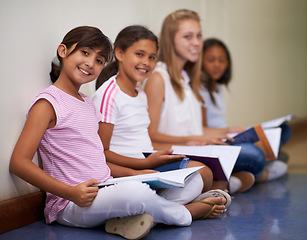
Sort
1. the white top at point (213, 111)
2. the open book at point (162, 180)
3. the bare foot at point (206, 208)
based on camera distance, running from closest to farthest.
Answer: the open book at point (162, 180)
the bare foot at point (206, 208)
the white top at point (213, 111)

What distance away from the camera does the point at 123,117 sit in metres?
1.52

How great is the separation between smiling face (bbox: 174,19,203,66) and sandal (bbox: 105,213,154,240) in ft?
3.41

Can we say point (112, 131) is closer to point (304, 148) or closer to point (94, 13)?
point (94, 13)

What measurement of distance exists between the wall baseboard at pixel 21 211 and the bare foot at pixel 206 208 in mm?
463

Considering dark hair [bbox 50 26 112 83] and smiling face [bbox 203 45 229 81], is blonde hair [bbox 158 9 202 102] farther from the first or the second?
dark hair [bbox 50 26 112 83]

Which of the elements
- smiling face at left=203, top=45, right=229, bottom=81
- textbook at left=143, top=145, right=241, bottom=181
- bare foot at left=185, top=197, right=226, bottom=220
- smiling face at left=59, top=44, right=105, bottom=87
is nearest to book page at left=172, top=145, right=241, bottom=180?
textbook at left=143, top=145, right=241, bottom=181

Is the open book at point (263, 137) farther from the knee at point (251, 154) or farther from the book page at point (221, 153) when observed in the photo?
the book page at point (221, 153)

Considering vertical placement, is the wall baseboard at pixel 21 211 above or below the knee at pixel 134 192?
below

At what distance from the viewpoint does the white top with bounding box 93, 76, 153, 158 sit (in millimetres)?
1467

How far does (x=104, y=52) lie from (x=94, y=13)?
1.39 feet

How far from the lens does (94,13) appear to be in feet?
5.49

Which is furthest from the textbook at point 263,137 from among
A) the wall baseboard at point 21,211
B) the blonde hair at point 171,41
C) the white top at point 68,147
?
the wall baseboard at point 21,211

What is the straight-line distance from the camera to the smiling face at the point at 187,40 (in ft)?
6.63

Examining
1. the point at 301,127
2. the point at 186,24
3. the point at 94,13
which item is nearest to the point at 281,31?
the point at 301,127
